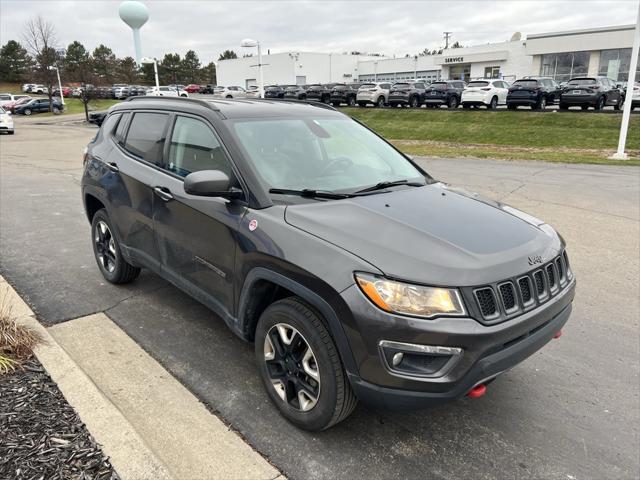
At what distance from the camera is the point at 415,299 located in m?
2.33

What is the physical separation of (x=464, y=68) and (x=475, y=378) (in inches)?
2733

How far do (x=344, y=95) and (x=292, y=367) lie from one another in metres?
34.5

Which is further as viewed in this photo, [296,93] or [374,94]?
[296,93]

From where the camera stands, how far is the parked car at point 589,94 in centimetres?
2438

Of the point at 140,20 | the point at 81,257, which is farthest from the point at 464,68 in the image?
the point at 81,257

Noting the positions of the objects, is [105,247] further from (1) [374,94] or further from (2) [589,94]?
(1) [374,94]

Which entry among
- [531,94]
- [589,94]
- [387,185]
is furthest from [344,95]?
[387,185]

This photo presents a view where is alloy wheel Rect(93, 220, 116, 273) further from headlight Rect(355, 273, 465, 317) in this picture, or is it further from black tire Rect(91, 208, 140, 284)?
headlight Rect(355, 273, 465, 317)

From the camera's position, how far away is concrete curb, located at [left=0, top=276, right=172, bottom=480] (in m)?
2.41

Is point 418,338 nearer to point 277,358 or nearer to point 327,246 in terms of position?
point 327,246

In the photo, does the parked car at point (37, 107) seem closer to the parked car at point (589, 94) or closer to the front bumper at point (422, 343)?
the parked car at point (589, 94)

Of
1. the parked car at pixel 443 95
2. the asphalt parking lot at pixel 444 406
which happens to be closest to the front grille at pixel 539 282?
the asphalt parking lot at pixel 444 406

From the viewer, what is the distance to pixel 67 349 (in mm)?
3674

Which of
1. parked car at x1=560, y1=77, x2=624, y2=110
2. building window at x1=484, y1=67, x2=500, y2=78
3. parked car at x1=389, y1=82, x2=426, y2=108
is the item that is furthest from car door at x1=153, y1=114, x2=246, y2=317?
building window at x1=484, y1=67, x2=500, y2=78
